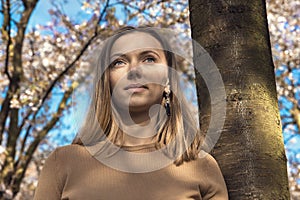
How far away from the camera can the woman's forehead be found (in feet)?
6.91

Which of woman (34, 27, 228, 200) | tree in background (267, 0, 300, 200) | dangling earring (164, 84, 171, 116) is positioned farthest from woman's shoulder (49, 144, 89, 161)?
tree in background (267, 0, 300, 200)

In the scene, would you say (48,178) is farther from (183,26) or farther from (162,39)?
(183,26)

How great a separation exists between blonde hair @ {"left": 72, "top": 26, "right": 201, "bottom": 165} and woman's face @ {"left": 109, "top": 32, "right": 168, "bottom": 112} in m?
0.04

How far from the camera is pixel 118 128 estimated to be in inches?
82.5

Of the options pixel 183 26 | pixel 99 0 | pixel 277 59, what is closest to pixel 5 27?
pixel 99 0

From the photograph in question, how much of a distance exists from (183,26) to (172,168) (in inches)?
275

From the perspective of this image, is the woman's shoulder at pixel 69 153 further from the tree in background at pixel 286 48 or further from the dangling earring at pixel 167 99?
the tree in background at pixel 286 48

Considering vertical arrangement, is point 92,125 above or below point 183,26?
below

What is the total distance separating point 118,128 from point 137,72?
0.88 ft

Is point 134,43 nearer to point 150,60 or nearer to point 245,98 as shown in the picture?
point 150,60

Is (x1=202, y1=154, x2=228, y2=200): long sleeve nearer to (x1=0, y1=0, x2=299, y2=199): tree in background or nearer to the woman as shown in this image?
the woman

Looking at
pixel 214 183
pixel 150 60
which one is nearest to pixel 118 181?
pixel 214 183

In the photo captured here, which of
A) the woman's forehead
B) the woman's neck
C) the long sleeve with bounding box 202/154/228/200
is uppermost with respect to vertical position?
the woman's forehead

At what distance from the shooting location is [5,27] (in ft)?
24.7
